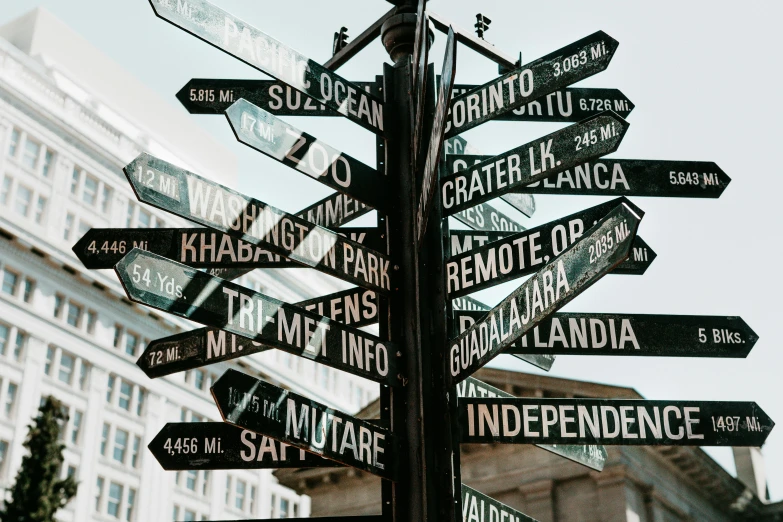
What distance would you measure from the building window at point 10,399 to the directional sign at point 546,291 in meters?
57.5

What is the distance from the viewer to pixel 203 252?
5094mm

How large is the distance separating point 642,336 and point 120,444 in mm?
63237

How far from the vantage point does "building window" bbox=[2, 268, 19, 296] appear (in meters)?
59.8

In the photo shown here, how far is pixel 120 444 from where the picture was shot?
64.5 meters

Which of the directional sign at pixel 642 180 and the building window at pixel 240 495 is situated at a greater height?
the building window at pixel 240 495

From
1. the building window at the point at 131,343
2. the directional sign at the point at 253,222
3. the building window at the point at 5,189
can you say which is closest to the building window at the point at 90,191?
the building window at the point at 5,189

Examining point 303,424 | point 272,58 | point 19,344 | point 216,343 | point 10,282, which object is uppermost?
point 10,282

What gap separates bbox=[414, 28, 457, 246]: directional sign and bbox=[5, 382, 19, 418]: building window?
5725cm

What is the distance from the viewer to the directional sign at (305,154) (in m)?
4.71

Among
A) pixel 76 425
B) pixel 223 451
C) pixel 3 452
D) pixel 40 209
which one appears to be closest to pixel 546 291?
pixel 223 451

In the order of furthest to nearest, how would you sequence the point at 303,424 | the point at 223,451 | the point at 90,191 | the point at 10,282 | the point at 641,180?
the point at 90,191, the point at 10,282, the point at 641,180, the point at 223,451, the point at 303,424

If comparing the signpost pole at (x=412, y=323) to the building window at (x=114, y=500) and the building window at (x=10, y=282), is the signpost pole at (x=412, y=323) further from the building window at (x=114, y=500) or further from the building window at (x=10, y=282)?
the building window at (x=114, y=500)

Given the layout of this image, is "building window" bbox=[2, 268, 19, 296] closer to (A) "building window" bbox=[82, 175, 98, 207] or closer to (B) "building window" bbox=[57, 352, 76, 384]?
(B) "building window" bbox=[57, 352, 76, 384]

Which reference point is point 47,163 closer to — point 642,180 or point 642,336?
point 642,180
